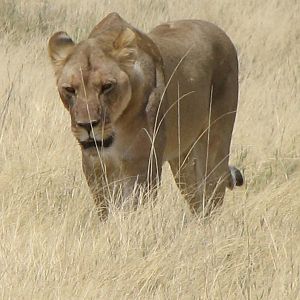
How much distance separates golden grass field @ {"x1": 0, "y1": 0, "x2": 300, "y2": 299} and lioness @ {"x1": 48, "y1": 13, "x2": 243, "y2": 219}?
0.17 metres

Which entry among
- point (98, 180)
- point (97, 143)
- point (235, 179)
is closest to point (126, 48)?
point (97, 143)

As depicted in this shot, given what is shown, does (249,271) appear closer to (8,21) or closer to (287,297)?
(287,297)

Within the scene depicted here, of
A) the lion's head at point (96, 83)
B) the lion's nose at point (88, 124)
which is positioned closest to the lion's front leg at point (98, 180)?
the lion's head at point (96, 83)

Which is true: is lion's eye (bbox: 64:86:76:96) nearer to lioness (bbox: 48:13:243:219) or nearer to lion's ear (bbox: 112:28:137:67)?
lioness (bbox: 48:13:243:219)

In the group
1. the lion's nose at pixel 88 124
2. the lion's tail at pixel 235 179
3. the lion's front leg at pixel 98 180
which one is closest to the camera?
the lion's nose at pixel 88 124

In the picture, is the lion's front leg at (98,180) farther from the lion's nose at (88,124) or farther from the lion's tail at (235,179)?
the lion's tail at (235,179)

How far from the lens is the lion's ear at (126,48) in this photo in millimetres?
4992

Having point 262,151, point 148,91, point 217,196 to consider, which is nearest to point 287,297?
point 148,91

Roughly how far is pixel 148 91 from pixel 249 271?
129 cm

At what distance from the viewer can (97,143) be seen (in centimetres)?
487

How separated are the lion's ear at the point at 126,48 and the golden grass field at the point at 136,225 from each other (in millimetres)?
646

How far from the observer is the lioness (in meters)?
4.83

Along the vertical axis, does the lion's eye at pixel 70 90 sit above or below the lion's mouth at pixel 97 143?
above

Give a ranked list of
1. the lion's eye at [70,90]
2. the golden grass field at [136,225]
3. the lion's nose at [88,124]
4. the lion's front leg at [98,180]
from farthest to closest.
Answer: the lion's front leg at [98,180] → the lion's eye at [70,90] → the lion's nose at [88,124] → the golden grass field at [136,225]
